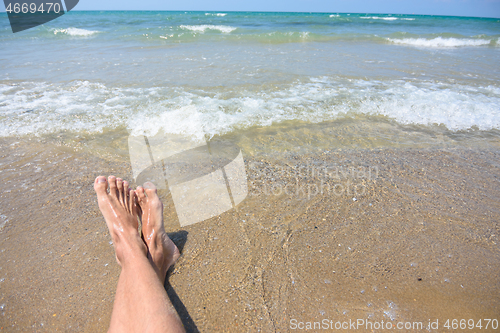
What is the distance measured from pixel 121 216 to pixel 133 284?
0.53m

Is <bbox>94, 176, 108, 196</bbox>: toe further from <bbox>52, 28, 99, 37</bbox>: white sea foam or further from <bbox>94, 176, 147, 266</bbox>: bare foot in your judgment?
<bbox>52, 28, 99, 37</bbox>: white sea foam

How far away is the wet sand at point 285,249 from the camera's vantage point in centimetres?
130

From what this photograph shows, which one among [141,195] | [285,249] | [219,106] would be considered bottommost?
[285,249]

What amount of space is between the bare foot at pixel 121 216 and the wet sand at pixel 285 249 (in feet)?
0.45

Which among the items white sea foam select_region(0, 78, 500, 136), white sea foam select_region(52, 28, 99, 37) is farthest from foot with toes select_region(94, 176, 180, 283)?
white sea foam select_region(52, 28, 99, 37)

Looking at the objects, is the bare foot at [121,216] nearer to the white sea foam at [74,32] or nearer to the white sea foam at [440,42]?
the white sea foam at [440,42]

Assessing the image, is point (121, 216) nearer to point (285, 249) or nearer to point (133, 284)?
point (133, 284)

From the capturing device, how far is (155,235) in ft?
5.31

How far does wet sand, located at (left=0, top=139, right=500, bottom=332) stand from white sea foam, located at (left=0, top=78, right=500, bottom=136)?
937 millimetres

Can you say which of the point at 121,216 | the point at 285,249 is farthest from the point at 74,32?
the point at 285,249

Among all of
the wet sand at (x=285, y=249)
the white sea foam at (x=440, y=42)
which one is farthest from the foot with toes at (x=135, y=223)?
the white sea foam at (x=440, y=42)

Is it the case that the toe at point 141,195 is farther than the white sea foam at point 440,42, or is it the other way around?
the white sea foam at point 440,42

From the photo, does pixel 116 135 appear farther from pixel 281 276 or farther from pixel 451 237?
pixel 451 237

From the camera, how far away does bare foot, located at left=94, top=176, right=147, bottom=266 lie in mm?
1488
